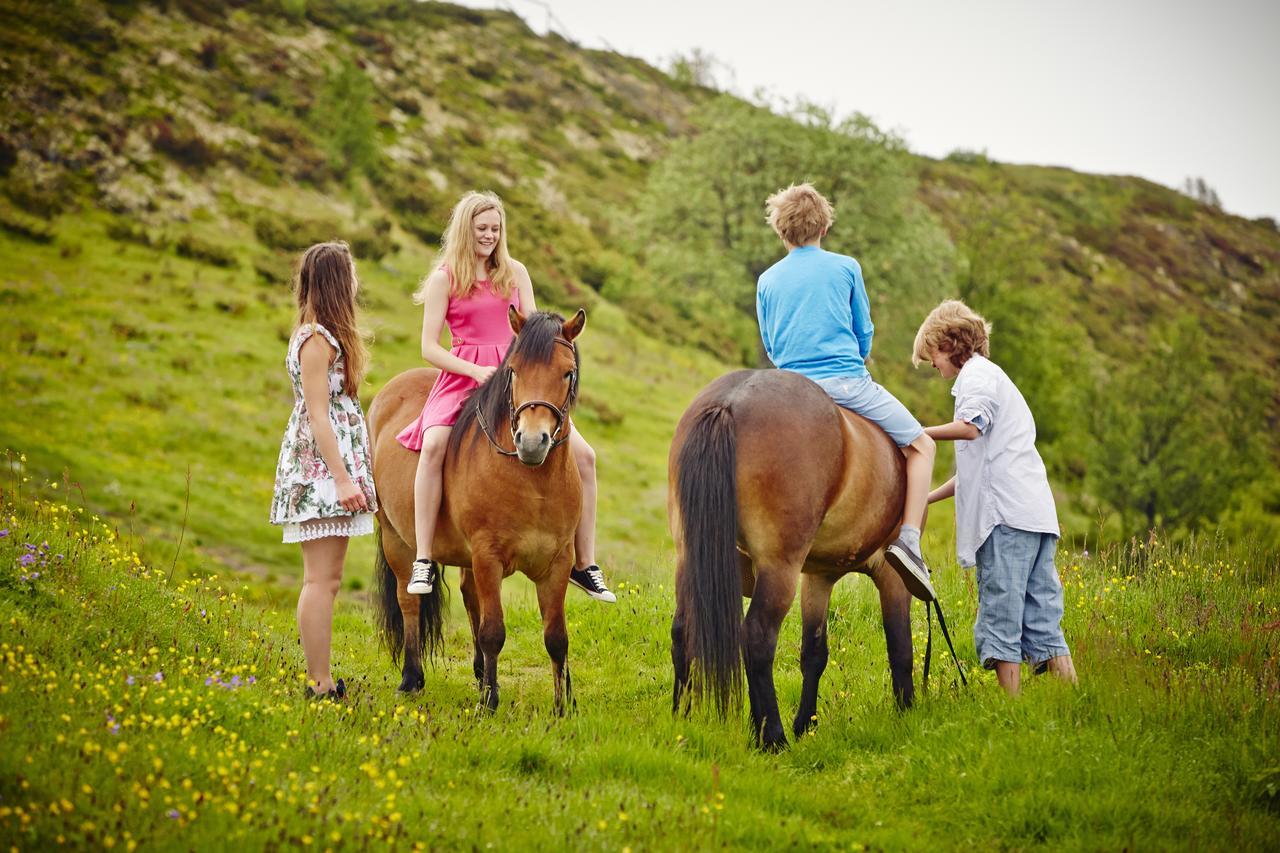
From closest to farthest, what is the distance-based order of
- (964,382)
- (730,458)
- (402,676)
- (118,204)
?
1. (730,458)
2. (964,382)
3. (402,676)
4. (118,204)

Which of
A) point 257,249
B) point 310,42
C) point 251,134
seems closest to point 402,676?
point 257,249

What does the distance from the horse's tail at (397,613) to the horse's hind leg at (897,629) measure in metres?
3.23

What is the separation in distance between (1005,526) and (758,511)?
1542 millimetres

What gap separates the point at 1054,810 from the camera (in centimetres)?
415

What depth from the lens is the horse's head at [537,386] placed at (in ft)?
16.7

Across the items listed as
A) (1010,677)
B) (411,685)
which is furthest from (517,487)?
(1010,677)

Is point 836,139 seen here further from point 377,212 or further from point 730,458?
point 730,458

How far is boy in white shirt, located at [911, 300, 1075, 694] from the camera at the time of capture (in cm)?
541

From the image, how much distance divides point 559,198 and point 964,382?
42.4 metres

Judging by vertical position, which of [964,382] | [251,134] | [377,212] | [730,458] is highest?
[251,134]

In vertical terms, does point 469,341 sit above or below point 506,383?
above

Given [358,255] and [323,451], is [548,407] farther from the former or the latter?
[358,255]

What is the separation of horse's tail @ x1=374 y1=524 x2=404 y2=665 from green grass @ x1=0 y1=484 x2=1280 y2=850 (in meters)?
0.71

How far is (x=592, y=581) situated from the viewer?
6.17 metres
